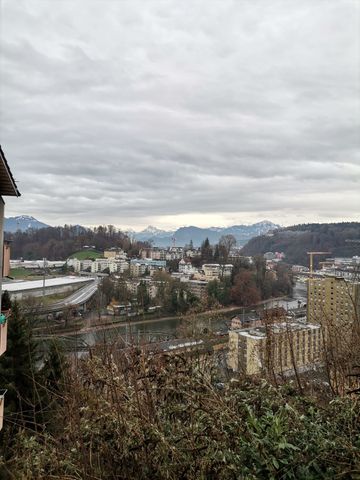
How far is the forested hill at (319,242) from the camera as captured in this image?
46800 millimetres

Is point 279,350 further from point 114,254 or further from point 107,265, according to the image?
point 114,254

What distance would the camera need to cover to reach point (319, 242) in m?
53.2

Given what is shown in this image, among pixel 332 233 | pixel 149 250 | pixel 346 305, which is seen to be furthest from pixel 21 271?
pixel 332 233

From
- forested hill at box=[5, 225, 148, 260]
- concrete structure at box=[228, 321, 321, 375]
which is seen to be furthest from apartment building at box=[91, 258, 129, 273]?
concrete structure at box=[228, 321, 321, 375]

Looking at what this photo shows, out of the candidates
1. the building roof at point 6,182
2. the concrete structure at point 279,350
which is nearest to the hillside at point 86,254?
the concrete structure at point 279,350

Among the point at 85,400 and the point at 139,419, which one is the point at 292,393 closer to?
the point at 139,419

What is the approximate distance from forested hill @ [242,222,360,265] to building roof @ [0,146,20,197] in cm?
4339

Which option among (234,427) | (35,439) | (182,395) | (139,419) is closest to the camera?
(234,427)

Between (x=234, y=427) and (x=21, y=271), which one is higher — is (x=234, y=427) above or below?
above

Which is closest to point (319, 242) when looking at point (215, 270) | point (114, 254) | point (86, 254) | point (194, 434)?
point (215, 270)

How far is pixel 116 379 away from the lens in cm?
146

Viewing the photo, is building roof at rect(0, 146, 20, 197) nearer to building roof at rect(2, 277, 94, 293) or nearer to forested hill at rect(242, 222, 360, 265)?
building roof at rect(2, 277, 94, 293)

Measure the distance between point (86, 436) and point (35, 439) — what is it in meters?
0.48

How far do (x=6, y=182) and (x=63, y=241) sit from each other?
1913 inches
